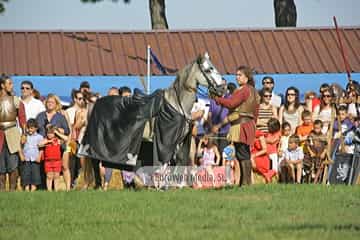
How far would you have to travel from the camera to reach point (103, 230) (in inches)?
441

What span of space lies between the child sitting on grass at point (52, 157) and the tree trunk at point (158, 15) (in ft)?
47.4

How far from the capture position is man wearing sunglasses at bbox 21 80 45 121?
60.3 ft

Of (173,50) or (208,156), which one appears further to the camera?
(173,50)

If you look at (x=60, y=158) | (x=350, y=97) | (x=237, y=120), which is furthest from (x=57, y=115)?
(x=350, y=97)

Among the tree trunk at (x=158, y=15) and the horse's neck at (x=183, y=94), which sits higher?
the tree trunk at (x=158, y=15)

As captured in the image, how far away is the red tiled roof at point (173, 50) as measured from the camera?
25281mm

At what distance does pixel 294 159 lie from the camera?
1812 centimetres

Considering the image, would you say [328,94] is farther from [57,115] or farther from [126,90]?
[57,115]

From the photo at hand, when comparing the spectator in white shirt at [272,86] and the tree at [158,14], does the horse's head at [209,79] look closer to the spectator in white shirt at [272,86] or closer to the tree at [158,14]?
the spectator in white shirt at [272,86]

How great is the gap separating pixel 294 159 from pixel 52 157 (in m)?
3.95

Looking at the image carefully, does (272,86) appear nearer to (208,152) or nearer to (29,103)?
(208,152)

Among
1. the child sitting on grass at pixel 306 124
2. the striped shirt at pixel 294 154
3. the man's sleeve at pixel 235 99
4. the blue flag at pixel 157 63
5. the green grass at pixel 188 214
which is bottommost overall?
the green grass at pixel 188 214

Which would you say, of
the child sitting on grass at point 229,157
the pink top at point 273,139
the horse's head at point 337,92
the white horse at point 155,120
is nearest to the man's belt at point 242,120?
the white horse at point 155,120

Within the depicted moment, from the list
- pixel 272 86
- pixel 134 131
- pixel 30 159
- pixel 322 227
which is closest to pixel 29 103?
pixel 30 159
